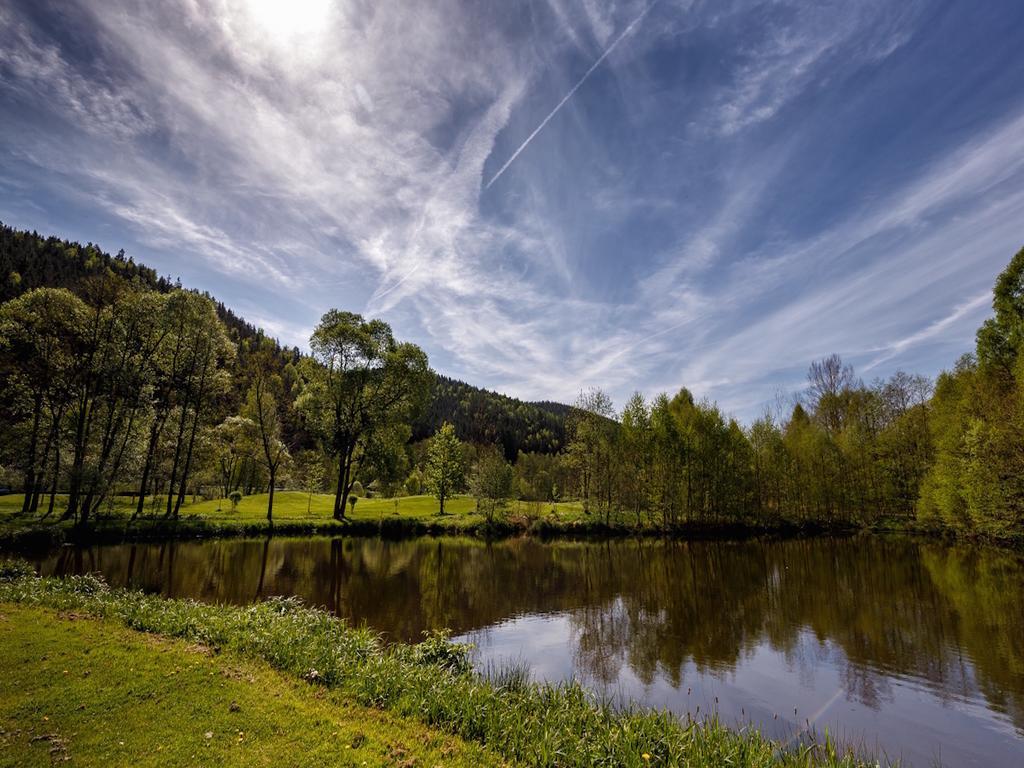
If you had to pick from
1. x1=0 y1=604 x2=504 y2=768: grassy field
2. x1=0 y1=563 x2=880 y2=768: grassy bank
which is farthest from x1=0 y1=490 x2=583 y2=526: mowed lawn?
x1=0 y1=604 x2=504 y2=768: grassy field

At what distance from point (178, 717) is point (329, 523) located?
117ft

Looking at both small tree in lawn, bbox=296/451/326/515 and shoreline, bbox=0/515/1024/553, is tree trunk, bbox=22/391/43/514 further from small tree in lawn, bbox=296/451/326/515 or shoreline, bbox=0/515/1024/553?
small tree in lawn, bbox=296/451/326/515

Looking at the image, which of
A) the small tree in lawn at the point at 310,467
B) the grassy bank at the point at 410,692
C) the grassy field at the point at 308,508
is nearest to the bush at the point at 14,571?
the grassy bank at the point at 410,692

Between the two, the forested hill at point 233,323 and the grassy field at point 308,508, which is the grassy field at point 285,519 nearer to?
the grassy field at point 308,508

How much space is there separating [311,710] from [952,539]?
191ft

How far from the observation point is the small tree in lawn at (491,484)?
48.3 metres

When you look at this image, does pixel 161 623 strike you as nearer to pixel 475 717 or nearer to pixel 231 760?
pixel 231 760

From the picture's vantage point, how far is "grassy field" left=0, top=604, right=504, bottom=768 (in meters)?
6.08

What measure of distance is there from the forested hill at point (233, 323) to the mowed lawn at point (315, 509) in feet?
78.2

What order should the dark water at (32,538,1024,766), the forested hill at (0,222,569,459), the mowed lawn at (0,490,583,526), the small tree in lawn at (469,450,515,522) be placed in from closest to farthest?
1. the dark water at (32,538,1024,766)
2. the mowed lawn at (0,490,583,526)
3. the small tree in lawn at (469,450,515,522)
4. the forested hill at (0,222,569,459)

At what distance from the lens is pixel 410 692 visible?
8.60 m

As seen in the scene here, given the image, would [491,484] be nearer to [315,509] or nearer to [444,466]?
[444,466]

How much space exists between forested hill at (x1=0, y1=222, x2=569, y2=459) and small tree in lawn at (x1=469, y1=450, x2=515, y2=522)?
96.4ft

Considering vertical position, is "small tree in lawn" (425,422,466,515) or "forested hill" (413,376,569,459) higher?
"forested hill" (413,376,569,459)
